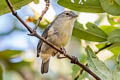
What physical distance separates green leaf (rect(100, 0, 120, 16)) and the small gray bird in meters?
0.56

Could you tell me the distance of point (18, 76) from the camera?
363cm

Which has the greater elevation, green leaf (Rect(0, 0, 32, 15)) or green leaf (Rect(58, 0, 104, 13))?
green leaf (Rect(0, 0, 32, 15))

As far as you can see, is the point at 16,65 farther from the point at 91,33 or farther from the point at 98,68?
the point at 98,68

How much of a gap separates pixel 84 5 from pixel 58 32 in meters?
0.67

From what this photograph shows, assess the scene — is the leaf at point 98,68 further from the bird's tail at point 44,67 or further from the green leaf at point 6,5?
the bird's tail at point 44,67

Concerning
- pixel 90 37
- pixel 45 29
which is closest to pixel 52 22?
pixel 45 29

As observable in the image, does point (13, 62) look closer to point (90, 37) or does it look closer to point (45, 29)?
point (45, 29)

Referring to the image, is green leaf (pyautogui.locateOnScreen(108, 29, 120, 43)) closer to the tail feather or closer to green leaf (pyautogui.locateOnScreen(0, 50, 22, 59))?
the tail feather

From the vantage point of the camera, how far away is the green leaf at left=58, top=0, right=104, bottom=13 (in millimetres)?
1930

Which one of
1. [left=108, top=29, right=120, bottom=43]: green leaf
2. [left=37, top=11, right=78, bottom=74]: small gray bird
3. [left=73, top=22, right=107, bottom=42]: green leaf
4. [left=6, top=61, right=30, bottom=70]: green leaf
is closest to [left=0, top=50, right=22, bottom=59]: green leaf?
[left=6, top=61, right=30, bottom=70]: green leaf

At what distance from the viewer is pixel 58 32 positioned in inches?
103

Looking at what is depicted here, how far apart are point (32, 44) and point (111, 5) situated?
6.60ft

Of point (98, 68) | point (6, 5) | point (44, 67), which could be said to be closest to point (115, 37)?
point (98, 68)

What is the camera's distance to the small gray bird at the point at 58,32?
2.49m
